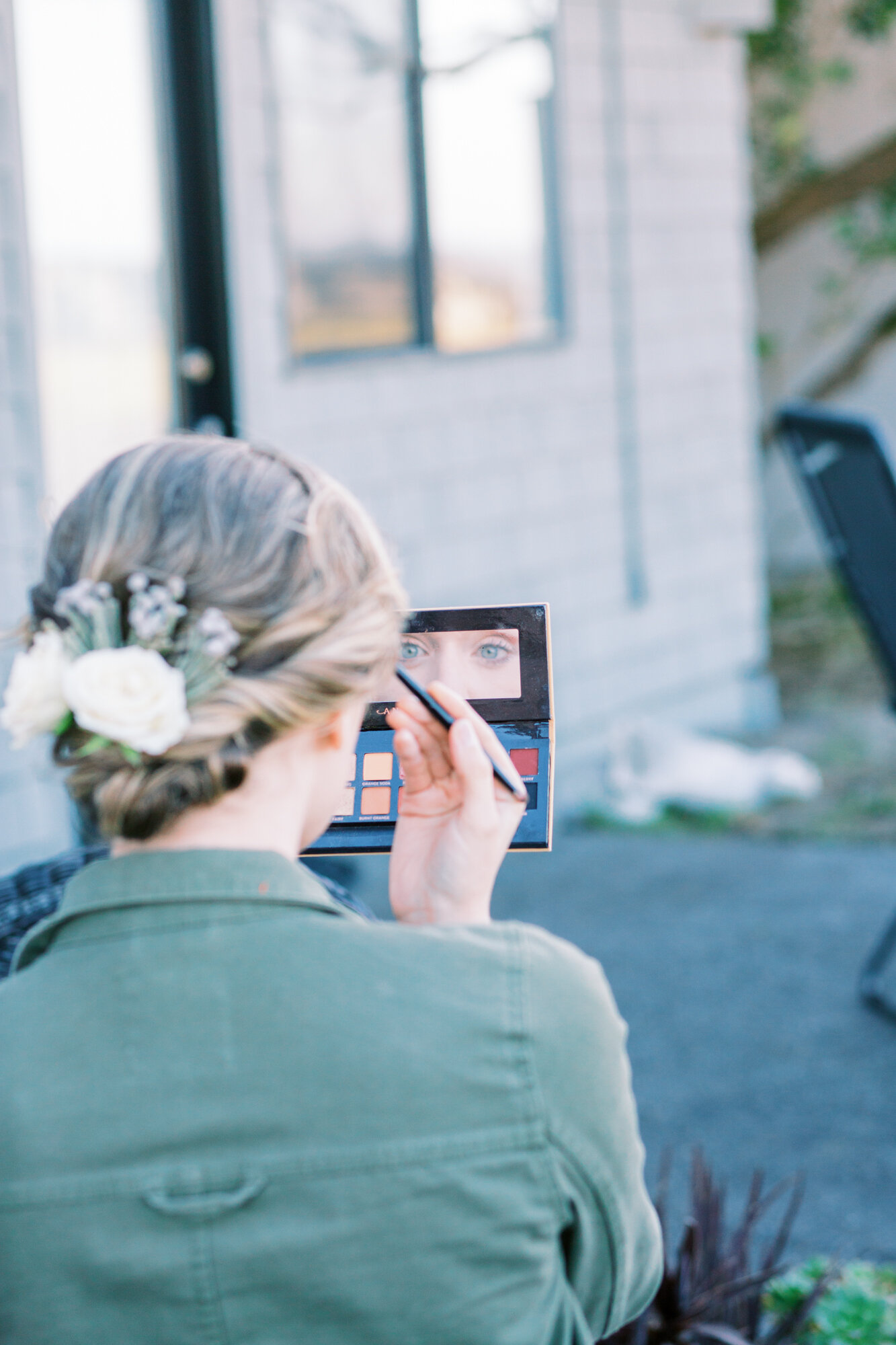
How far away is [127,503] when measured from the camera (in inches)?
38.5

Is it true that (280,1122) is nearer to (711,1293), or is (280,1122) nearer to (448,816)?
(448,816)

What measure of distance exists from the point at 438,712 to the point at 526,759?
122 mm

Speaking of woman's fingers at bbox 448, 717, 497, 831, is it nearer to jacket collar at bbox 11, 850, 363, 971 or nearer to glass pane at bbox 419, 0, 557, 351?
jacket collar at bbox 11, 850, 363, 971

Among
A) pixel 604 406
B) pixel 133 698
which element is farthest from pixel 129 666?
pixel 604 406

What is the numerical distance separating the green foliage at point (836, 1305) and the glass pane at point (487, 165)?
3.80 meters

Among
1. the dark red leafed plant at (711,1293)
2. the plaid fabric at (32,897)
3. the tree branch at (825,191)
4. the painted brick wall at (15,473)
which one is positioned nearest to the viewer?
the plaid fabric at (32,897)

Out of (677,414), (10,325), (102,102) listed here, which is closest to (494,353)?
(677,414)

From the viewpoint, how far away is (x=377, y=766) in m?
1.35

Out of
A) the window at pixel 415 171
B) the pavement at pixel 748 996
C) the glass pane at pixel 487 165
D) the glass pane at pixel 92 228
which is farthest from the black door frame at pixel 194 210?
the pavement at pixel 748 996

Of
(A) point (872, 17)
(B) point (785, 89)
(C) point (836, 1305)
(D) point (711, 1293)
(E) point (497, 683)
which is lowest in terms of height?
(C) point (836, 1305)

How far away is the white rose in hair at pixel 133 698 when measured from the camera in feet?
3.09

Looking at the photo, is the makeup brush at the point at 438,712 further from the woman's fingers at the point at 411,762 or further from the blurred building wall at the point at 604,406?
the blurred building wall at the point at 604,406

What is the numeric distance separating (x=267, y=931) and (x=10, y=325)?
3.28 m

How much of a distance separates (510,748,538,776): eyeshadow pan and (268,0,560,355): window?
3796 millimetres
